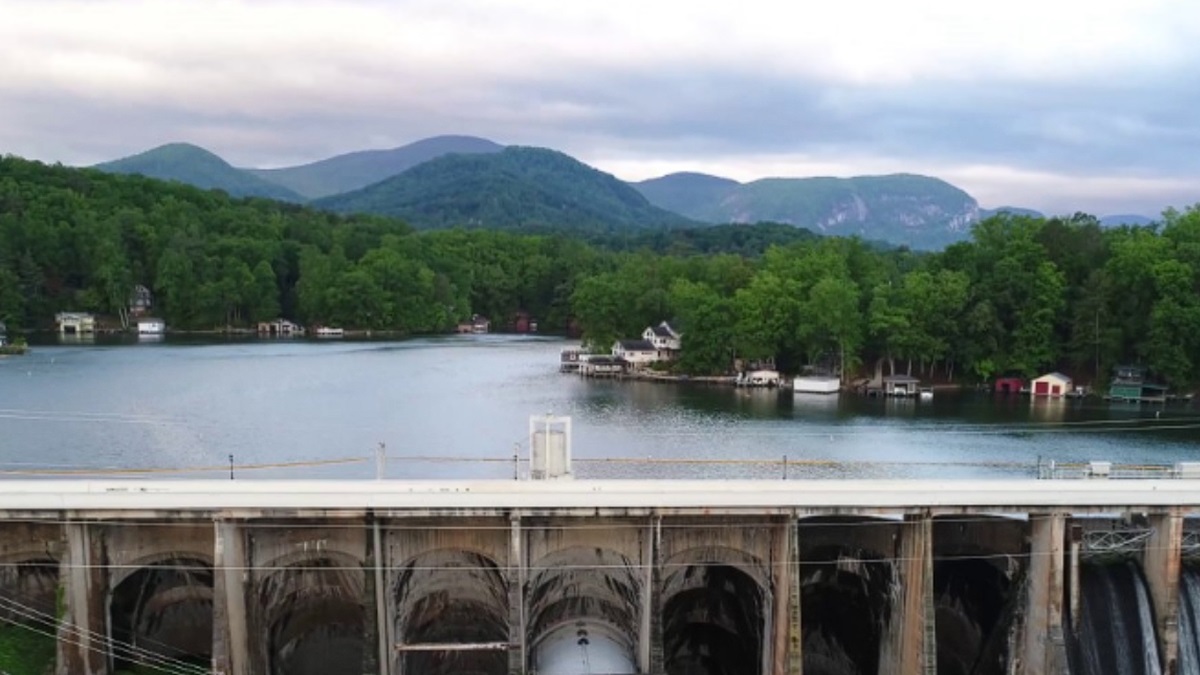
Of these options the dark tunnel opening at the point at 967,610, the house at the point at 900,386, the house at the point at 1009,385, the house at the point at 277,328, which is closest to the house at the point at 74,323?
the house at the point at 277,328

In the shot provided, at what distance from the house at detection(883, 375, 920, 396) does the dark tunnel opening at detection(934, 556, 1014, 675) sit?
2061 inches

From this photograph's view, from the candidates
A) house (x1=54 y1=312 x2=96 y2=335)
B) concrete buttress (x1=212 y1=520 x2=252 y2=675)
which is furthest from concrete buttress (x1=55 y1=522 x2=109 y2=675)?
house (x1=54 y1=312 x2=96 y2=335)

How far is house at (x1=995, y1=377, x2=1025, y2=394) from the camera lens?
79.6 m

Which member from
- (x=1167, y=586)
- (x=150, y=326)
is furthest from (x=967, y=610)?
(x=150, y=326)

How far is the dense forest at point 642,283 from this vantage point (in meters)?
78.3

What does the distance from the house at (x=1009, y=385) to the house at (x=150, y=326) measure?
97.0m

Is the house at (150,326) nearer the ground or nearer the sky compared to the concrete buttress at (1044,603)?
nearer the sky

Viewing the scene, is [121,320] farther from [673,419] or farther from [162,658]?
[162,658]

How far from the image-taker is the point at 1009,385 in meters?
80.1

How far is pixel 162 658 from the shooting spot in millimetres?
24922

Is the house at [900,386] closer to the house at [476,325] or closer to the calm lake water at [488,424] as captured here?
the calm lake water at [488,424]

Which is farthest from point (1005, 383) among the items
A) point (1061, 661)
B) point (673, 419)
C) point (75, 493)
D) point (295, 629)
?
point (75, 493)

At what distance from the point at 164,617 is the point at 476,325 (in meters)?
123

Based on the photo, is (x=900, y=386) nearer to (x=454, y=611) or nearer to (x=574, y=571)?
(x=574, y=571)
